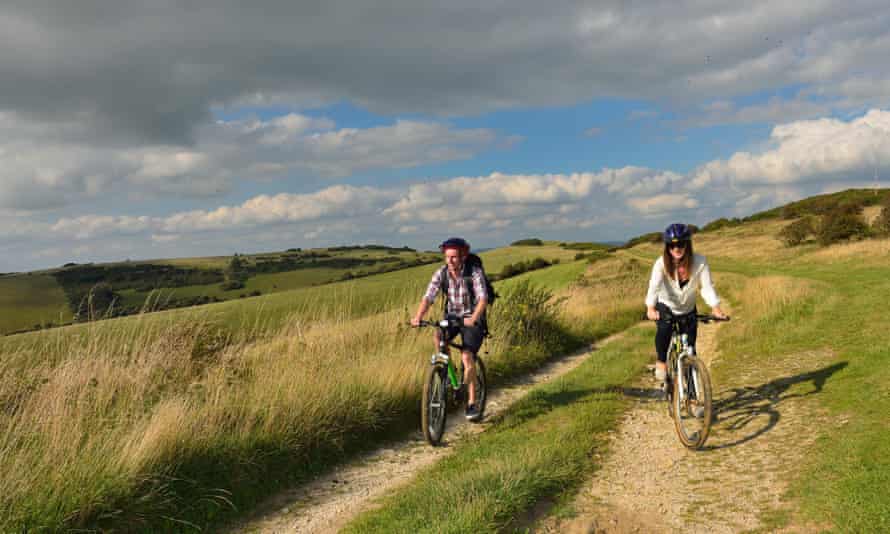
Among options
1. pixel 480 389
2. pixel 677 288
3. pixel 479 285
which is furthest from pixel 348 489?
pixel 677 288

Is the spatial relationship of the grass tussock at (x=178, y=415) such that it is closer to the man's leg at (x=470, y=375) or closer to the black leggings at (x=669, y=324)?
the man's leg at (x=470, y=375)

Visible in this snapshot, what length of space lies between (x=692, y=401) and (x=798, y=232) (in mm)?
47026

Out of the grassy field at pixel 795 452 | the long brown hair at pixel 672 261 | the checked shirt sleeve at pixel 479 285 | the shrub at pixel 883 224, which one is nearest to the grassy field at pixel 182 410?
the grassy field at pixel 795 452

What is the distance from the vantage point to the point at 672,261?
6.96m

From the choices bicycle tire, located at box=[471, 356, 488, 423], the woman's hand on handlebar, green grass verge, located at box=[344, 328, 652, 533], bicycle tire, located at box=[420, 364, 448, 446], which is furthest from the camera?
bicycle tire, located at box=[471, 356, 488, 423]

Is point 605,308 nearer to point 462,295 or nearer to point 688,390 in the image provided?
point 462,295

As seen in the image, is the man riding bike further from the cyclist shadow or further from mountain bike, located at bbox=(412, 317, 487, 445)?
the cyclist shadow

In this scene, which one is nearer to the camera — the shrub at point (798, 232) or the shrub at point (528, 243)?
the shrub at point (798, 232)

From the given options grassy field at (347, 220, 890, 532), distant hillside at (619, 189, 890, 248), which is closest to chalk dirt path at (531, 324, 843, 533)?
grassy field at (347, 220, 890, 532)

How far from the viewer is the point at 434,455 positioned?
7289 mm

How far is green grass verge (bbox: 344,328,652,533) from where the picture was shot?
4789mm

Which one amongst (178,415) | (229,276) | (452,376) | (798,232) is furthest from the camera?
(229,276)

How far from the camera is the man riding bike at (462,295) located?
7867 millimetres

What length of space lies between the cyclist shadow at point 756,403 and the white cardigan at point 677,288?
1.66 m
